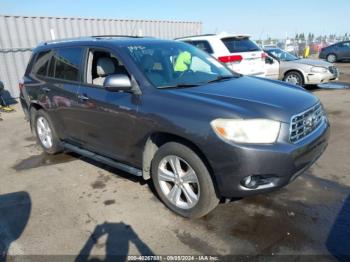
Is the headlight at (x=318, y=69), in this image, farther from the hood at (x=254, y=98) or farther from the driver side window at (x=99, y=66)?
the driver side window at (x=99, y=66)

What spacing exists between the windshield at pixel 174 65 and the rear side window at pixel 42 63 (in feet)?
6.36

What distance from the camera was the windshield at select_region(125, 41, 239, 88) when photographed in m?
3.96

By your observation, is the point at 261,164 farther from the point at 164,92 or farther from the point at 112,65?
the point at 112,65

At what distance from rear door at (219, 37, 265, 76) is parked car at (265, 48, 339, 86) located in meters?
1.57

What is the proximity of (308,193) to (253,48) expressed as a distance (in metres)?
6.44

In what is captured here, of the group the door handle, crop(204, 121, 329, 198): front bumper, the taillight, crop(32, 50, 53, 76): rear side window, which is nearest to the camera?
crop(204, 121, 329, 198): front bumper

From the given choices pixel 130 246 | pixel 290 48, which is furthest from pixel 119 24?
pixel 290 48

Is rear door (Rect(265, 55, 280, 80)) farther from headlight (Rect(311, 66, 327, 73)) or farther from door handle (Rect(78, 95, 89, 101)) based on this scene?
door handle (Rect(78, 95, 89, 101))

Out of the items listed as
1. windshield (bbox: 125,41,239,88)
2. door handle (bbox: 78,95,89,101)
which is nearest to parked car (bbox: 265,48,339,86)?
windshield (bbox: 125,41,239,88)

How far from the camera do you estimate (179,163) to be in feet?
11.8

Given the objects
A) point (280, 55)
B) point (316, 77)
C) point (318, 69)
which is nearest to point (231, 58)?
→ point (316, 77)

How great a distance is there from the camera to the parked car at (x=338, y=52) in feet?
74.0

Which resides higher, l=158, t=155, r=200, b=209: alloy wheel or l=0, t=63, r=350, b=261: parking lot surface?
l=158, t=155, r=200, b=209: alloy wheel

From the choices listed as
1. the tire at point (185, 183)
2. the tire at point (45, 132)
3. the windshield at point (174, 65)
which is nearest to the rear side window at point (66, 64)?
the tire at point (45, 132)
